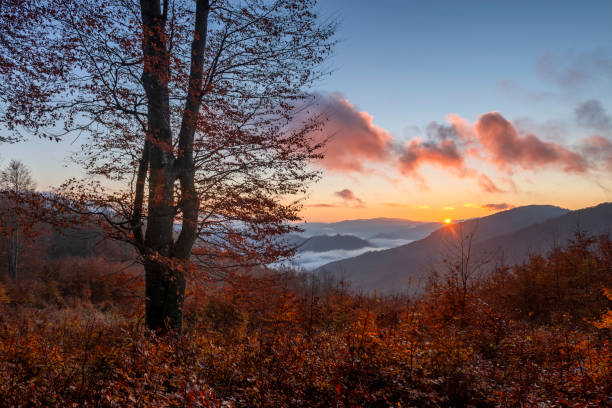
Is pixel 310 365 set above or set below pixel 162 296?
below

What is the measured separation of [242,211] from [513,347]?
7796 mm

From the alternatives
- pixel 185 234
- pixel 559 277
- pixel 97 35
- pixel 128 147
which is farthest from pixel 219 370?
pixel 559 277

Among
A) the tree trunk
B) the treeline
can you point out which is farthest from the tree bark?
the treeline

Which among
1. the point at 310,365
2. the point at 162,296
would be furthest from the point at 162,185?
the point at 310,365

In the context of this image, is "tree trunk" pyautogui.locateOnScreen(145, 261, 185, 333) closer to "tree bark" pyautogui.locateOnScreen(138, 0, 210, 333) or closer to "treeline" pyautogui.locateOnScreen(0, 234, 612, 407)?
"tree bark" pyautogui.locateOnScreen(138, 0, 210, 333)

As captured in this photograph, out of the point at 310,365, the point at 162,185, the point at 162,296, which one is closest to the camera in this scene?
the point at 310,365

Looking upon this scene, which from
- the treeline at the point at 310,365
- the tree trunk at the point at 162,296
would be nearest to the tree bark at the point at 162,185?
the tree trunk at the point at 162,296

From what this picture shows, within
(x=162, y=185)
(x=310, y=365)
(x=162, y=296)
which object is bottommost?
(x=310, y=365)

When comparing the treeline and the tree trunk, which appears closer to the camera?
the treeline

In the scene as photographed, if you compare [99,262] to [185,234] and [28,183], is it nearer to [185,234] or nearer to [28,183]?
[28,183]

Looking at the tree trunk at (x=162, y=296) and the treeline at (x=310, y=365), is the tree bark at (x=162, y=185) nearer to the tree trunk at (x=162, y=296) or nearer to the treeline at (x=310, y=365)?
the tree trunk at (x=162, y=296)

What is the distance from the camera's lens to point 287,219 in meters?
7.89

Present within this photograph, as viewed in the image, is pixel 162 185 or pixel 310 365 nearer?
pixel 310 365

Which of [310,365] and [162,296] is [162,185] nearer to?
[162,296]
